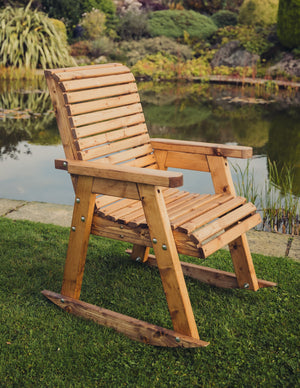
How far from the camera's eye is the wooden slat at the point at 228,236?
2136mm

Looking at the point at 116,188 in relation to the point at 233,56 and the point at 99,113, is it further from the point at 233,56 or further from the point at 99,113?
the point at 233,56

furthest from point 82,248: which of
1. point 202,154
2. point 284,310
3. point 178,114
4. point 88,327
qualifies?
point 178,114

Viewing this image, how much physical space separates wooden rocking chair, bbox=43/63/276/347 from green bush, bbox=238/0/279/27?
1421cm

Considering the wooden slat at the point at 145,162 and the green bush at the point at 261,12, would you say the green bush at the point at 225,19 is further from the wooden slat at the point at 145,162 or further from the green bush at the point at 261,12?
the wooden slat at the point at 145,162

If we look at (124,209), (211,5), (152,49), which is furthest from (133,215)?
(211,5)

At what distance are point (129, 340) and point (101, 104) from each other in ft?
4.23

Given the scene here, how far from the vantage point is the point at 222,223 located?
2301mm

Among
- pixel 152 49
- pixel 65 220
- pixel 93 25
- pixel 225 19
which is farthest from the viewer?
pixel 225 19

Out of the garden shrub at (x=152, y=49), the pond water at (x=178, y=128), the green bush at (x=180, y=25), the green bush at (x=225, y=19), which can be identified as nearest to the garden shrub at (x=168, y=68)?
the garden shrub at (x=152, y=49)

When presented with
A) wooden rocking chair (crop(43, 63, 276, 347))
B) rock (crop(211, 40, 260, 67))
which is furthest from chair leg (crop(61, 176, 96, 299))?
rock (crop(211, 40, 260, 67))

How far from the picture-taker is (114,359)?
216 cm

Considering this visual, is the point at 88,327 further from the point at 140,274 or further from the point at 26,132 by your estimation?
the point at 26,132

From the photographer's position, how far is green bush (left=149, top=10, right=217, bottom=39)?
659 inches

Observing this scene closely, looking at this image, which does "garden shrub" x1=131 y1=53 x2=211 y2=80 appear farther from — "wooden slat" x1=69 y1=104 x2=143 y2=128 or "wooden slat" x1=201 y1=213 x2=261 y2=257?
"wooden slat" x1=201 y1=213 x2=261 y2=257
